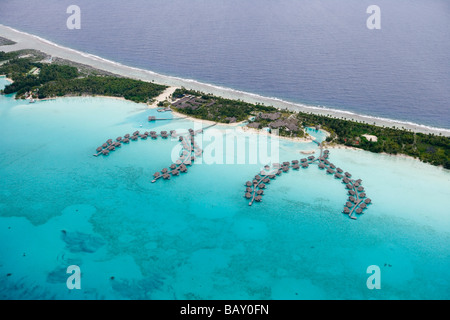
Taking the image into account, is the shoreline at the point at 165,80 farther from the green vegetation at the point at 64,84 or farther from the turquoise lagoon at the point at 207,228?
the turquoise lagoon at the point at 207,228

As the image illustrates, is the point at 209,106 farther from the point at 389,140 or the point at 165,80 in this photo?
the point at 389,140

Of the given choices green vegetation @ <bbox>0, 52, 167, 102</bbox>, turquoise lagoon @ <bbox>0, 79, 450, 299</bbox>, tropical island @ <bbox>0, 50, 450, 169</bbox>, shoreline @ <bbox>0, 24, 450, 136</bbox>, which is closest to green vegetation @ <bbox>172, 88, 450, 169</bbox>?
tropical island @ <bbox>0, 50, 450, 169</bbox>

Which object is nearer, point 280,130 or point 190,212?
point 190,212

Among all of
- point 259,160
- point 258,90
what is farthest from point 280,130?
point 258,90

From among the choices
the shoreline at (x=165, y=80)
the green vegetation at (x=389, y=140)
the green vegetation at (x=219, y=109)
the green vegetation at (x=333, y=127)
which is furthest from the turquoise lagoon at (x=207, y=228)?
the shoreline at (x=165, y=80)

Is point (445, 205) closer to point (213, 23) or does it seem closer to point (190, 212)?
point (190, 212)

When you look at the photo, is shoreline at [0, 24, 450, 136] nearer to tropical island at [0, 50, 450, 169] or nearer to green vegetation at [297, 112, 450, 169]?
tropical island at [0, 50, 450, 169]

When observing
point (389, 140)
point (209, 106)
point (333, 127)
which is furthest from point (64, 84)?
point (389, 140)
